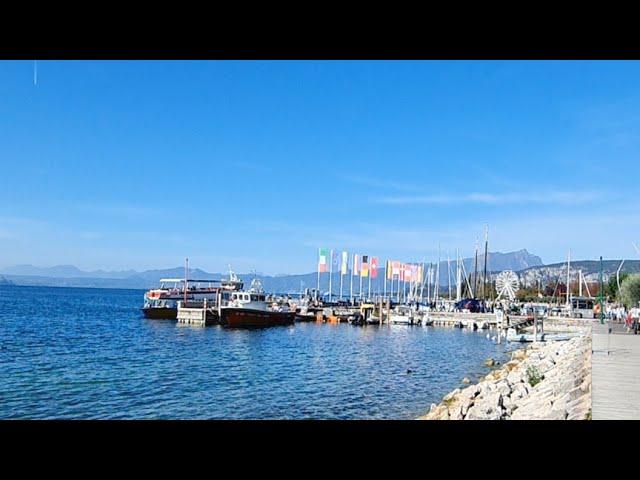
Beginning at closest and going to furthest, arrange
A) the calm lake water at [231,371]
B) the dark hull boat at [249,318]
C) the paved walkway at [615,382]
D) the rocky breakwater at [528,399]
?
the paved walkway at [615,382] → the rocky breakwater at [528,399] → the calm lake water at [231,371] → the dark hull boat at [249,318]

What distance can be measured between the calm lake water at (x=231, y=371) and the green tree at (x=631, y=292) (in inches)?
249

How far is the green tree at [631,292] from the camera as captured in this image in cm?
2681

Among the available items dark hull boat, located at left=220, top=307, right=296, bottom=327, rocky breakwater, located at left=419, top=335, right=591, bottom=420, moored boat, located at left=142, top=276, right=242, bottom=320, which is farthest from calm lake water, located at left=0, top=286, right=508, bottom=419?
moored boat, located at left=142, top=276, right=242, bottom=320

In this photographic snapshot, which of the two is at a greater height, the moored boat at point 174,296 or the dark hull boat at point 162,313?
the moored boat at point 174,296

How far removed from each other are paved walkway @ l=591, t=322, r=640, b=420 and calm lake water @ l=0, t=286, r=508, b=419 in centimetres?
331

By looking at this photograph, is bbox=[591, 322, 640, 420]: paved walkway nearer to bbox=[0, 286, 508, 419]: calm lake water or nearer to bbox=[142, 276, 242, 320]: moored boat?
bbox=[0, 286, 508, 419]: calm lake water

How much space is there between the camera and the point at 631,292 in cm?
2717

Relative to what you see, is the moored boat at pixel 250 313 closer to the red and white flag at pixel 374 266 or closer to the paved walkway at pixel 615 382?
the red and white flag at pixel 374 266

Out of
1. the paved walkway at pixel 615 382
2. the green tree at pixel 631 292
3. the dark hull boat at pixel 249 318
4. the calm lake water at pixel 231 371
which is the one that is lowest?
the calm lake water at pixel 231 371

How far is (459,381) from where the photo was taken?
50.6ft

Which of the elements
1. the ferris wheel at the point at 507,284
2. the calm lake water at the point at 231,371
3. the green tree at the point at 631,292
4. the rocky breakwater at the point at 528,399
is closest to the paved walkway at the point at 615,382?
the rocky breakwater at the point at 528,399

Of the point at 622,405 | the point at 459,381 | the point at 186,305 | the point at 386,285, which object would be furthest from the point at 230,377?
the point at 386,285
